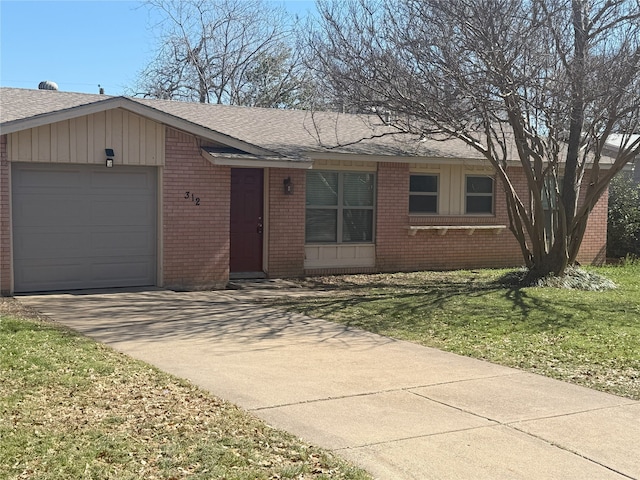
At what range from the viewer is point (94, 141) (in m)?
12.5

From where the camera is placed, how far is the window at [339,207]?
623 inches

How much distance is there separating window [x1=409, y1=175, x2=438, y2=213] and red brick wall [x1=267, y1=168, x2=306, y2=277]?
285 centimetres

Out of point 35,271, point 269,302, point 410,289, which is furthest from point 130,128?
point 410,289

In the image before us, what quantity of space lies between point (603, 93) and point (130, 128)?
7623mm

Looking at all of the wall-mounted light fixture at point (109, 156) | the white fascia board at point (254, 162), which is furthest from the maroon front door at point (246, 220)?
the wall-mounted light fixture at point (109, 156)

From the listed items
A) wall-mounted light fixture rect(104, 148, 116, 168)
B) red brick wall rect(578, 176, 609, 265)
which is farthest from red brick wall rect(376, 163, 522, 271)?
wall-mounted light fixture rect(104, 148, 116, 168)

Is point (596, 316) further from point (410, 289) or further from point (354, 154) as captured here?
point (354, 154)

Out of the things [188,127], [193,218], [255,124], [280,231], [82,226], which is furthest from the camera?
[255,124]

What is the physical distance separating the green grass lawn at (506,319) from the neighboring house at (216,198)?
1400 millimetres

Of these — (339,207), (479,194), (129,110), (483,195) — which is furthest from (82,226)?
(483,195)

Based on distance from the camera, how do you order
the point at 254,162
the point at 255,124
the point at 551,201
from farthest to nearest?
the point at 255,124
the point at 551,201
the point at 254,162

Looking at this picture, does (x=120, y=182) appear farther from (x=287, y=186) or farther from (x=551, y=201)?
(x=551, y=201)

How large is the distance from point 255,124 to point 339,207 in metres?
2.85

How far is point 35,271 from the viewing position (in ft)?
40.6
